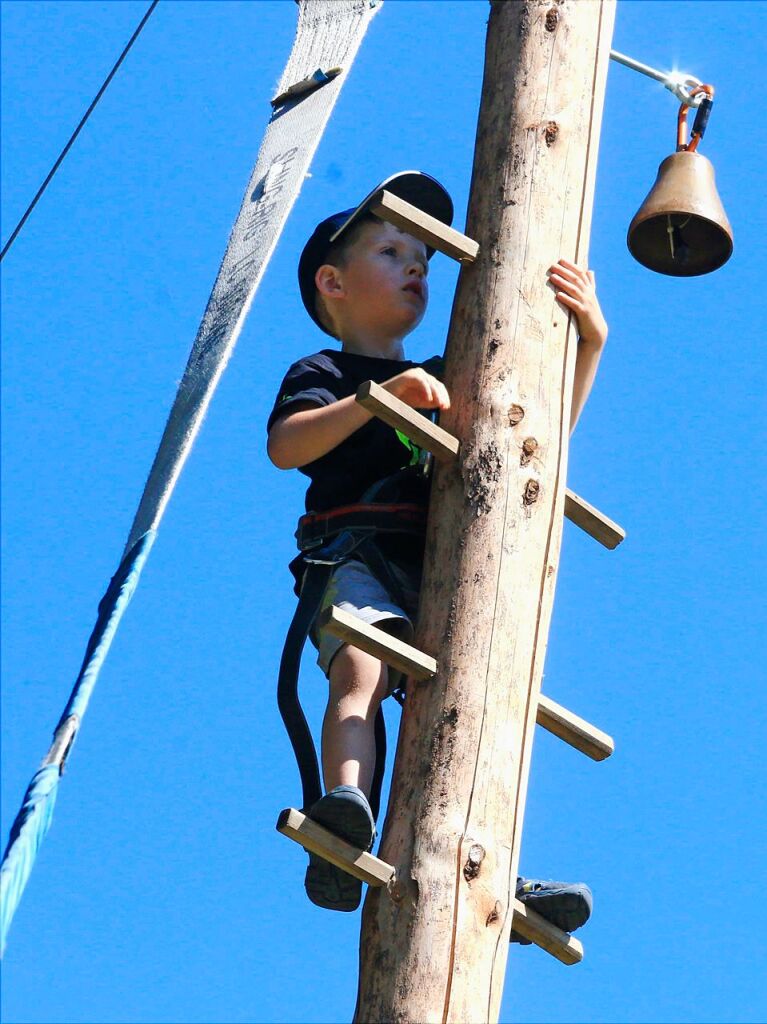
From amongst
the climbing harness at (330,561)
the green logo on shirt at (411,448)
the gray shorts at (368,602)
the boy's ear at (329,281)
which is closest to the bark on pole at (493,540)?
the gray shorts at (368,602)

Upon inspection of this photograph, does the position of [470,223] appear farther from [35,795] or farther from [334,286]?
[35,795]

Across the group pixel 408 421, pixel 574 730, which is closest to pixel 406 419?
pixel 408 421

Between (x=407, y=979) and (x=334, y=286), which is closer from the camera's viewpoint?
(x=407, y=979)

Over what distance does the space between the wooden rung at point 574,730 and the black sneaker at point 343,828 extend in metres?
0.40

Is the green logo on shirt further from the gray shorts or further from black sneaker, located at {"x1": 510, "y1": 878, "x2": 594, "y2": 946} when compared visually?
black sneaker, located at {"x1": 510, "y1": 878, "x2": 594, "y2": 946}

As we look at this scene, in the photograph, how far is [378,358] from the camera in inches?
156

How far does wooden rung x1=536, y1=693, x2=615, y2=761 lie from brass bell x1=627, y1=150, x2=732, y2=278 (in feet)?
4.56

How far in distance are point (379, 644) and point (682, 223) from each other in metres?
1.68

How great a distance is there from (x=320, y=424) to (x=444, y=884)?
103cm

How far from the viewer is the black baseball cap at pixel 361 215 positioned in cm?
393

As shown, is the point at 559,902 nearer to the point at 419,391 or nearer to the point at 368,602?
the point at 368,602

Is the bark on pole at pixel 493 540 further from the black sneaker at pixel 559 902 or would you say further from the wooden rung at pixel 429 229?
the black sneaker at pixel 559 902

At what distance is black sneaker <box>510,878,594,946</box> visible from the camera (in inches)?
125

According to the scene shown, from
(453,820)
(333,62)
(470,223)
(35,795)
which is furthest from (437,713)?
(333,62)
